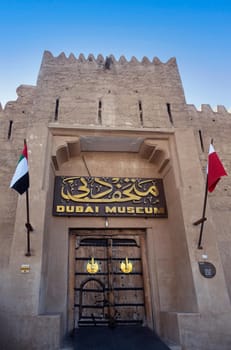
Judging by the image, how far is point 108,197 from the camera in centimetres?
632

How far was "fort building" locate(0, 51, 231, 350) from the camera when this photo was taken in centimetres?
459

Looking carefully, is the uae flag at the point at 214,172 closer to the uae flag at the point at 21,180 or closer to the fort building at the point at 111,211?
the fort building at the point at 111,211

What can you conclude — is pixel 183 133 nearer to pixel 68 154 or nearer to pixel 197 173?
pixel 197 173

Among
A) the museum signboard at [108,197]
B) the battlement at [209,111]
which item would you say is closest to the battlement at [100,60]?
the battlement at [209,111]

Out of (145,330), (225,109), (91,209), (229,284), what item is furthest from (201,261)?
(225,109)

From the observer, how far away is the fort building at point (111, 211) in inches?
181

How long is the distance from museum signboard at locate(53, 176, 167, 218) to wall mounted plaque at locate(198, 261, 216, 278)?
5.14ft

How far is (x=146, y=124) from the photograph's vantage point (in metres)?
6.66

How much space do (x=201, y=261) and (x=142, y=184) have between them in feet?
7.95

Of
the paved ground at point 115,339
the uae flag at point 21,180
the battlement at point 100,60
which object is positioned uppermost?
the battlement at point 100,60

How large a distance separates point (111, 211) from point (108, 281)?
1.62m

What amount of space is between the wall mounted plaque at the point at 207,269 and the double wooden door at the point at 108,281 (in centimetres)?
157

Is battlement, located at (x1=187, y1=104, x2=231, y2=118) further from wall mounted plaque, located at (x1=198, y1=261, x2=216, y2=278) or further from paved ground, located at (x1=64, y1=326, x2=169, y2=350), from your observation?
paved ground, located at (x1=64, y1=326, x2=169, y2=350)

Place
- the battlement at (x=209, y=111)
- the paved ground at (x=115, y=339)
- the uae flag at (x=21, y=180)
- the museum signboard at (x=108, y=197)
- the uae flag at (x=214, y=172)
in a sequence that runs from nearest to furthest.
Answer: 1. the paved ground at (x=115, y=339)
2. the uae flag at (x=21, y=180)
3. the uae flag at (x=214, y=172)
4. the museum signboard at (x=108, y=197)
5. the battlement at (x=209, y=111)
